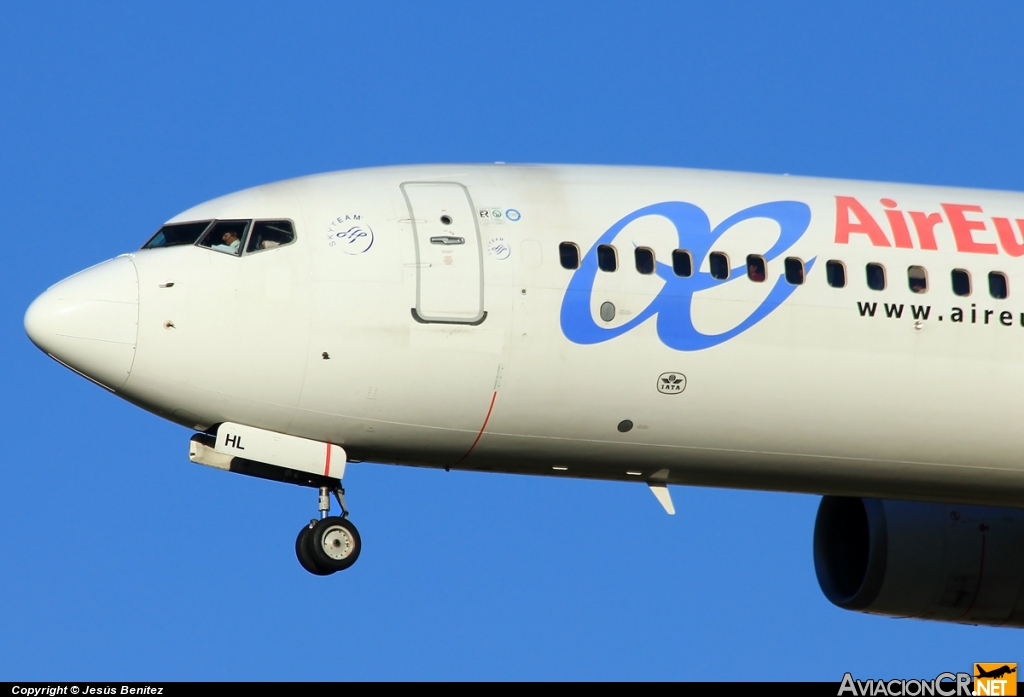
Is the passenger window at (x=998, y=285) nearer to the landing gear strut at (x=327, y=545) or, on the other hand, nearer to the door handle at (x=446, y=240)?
the door handle at (x=446, y=240)

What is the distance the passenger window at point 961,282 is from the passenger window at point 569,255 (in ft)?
17.9

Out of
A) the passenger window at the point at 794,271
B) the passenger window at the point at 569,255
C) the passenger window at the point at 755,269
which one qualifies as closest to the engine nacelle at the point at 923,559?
the passenger window at the point at 794,271

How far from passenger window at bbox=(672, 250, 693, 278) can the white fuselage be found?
0.31ft

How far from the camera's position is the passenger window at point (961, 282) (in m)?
26.7

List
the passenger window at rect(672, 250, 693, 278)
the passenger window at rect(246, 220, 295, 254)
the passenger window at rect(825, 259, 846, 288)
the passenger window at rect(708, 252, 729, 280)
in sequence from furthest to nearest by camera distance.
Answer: the passenger window at rect(825, 259, 846, 288) → the passenger window at rect(708, 252, 729, 280) → the passenger window at rect(672, 250, 693, 278) → the passenger window at rect(246, 220, 295, 254)

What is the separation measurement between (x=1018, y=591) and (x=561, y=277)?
11418mm

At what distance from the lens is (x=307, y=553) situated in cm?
2477

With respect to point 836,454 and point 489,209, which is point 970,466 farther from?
point 489,209

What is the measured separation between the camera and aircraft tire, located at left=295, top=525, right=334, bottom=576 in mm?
24750

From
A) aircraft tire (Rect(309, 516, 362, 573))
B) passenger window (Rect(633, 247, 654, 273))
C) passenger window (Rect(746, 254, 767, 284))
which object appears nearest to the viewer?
aircraft tire (Rect(309, 516, 362, 573))

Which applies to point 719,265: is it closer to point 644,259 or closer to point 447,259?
point 644,259

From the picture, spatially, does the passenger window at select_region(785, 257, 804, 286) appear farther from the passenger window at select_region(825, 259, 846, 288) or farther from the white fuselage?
the passenger window at select_region(825, 259, 846, 288)

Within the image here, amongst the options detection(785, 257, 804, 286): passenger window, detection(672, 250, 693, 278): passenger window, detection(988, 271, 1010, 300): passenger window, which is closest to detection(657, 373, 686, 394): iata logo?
detection(672, 250, 693, 278): passenger window

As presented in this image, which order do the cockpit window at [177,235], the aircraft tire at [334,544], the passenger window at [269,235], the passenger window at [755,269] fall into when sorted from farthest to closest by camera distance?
1. the passenger window at [755,269]
2. the cockpit window at [177,235]
3. the passenger window at [269,235]
4. the aircraft tire at [334,544]
